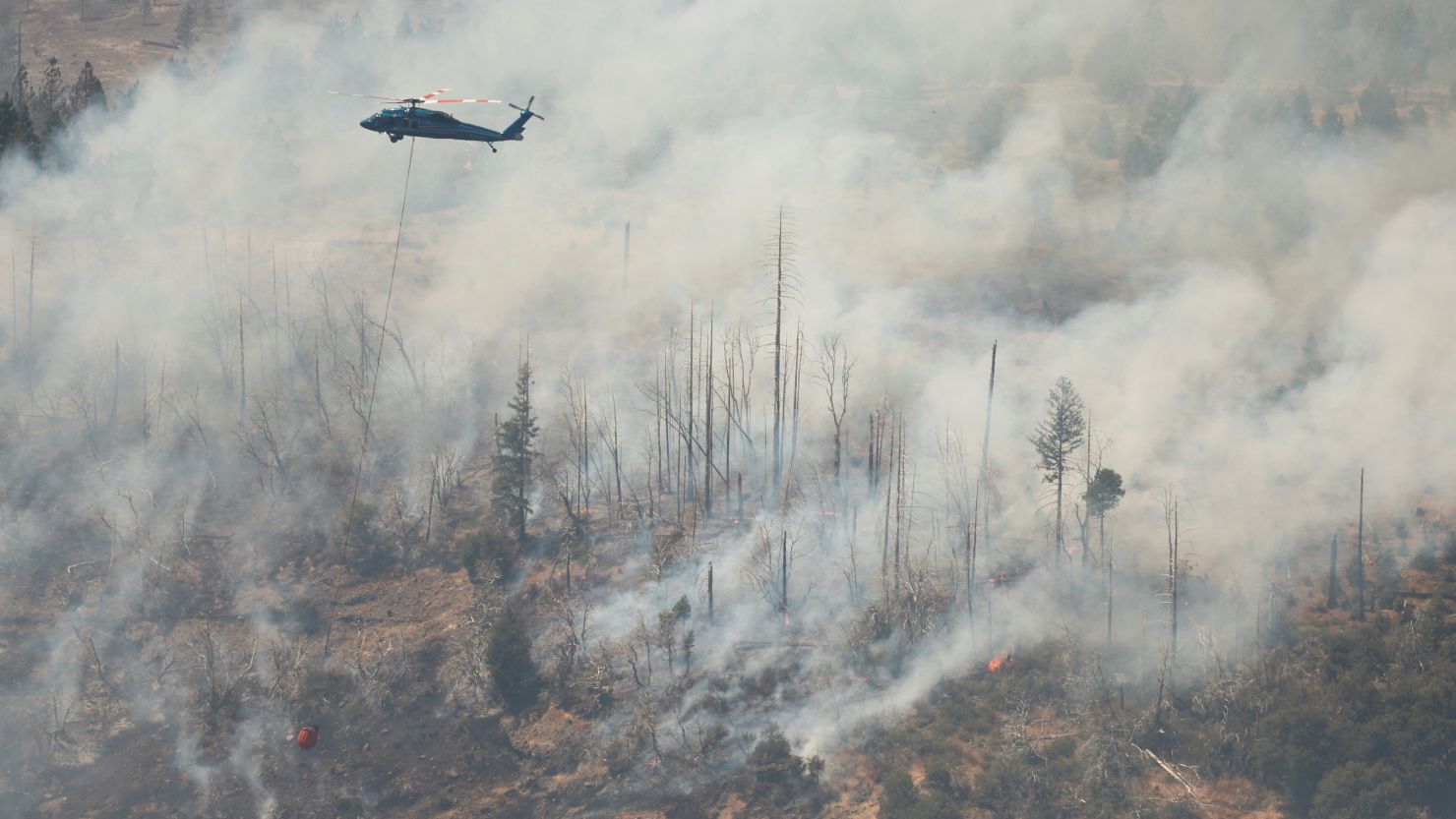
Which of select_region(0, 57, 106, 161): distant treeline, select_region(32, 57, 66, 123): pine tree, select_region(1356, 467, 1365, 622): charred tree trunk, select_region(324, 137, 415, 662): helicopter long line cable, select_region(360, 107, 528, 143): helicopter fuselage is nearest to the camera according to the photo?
select_region(360, 107, 528, 143): helicopter fuselage

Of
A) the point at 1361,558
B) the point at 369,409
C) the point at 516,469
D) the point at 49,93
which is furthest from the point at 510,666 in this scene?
the point at 49,93

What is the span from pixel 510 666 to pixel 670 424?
77.6ft

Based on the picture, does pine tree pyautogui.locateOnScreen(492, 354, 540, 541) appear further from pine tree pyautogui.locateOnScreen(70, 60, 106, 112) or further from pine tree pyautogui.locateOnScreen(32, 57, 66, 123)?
pine tree pyautogui.locateOnScreen(32, 57, 66, 123)

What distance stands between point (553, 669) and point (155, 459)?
36.8 metres

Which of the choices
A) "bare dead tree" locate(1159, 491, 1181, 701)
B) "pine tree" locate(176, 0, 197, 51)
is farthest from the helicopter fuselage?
"pine tree" locate(176, 0, 197, 51)

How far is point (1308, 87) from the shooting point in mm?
166250

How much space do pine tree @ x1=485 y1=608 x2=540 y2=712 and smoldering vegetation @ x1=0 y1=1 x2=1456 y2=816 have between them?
1.01 ft

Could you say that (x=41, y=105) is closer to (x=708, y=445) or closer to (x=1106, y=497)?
(x=708, y=445)

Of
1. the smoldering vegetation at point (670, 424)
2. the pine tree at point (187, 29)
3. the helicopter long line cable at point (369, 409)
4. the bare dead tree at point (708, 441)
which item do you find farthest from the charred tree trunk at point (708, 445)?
the pine tree at point (187, 29)

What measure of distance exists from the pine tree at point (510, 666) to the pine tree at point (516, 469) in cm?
1074

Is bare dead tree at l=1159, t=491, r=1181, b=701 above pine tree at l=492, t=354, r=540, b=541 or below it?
below

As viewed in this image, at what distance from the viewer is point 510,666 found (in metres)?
95.8

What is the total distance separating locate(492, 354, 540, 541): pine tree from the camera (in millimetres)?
104938

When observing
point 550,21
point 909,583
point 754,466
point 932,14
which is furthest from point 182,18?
point 909,583
